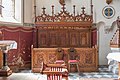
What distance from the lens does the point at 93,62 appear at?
30.3 feet

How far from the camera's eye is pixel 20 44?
9883mm

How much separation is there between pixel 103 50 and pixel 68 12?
232cm

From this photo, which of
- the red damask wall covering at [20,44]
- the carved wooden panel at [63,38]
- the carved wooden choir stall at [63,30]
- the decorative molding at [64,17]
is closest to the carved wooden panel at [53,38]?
the carved wooden choir stall at [63,30]

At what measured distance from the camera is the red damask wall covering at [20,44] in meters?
9.35

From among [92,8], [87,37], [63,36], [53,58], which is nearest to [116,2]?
[92,8]

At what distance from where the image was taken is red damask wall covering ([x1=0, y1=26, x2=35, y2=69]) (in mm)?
9349

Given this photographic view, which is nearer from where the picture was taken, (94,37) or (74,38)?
(74,38)

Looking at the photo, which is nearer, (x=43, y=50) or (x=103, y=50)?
(x=43, y=50)

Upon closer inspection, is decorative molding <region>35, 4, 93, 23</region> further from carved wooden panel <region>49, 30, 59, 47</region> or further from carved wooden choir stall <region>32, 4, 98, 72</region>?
carved wooden panel <region>49, 30, 59, 47</region>

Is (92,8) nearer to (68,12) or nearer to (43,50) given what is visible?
(68,12)

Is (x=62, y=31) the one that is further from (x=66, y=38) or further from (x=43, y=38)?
(x=43, y=38)

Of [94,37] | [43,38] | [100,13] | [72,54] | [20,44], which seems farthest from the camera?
[100,13]

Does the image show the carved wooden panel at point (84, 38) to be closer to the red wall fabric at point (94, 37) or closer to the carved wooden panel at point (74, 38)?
the carved wooden panel at point (74, 38)


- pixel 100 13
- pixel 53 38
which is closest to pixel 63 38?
pixel 53 38
